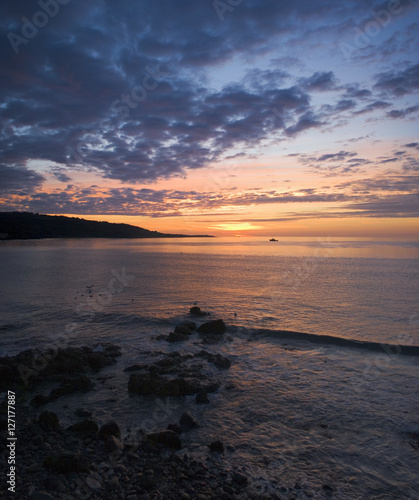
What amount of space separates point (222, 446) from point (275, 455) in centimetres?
128

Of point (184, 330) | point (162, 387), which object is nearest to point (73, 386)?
point (162, 387)

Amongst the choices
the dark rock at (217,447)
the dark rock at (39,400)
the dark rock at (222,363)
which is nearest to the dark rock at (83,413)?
the dark rock at (39,400)

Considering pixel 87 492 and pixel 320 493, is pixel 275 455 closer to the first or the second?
pixel 320 493

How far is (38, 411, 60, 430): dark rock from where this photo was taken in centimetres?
848

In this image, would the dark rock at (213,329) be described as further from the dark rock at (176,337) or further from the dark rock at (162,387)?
the dark rock at (162,387)

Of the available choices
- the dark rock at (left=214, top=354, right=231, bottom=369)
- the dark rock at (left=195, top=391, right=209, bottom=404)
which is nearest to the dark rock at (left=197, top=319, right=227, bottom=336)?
the dark rock at (left=214, top=354, right=231, bottom=369)

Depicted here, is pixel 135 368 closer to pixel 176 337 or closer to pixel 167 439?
pixel 176 337

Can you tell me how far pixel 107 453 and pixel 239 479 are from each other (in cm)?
312

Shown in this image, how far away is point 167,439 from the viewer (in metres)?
7.82

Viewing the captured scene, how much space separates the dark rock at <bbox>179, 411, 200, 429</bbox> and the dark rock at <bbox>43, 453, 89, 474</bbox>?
2676 mm

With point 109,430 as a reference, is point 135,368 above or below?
below

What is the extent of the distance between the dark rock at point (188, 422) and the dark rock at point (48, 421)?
3319 mm

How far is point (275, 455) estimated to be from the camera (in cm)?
761

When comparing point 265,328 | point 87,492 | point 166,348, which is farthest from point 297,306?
point 87,492
